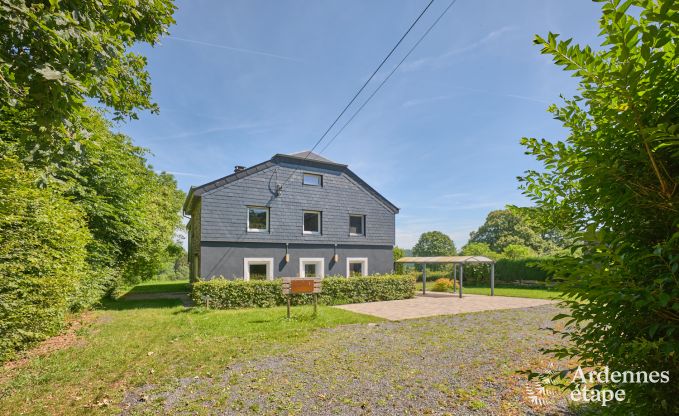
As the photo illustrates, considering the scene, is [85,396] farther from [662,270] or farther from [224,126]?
[224,126]

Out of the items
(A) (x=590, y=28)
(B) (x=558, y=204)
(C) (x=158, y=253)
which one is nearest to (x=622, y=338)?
(B) (x=558, y=204)

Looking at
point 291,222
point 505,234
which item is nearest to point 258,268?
point 291,222

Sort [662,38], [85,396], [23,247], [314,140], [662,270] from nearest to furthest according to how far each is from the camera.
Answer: [662,38] < [662,270] < [85,396] < [23,247] < [314,140]

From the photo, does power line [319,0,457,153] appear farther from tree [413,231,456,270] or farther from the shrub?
tree [413,231,456,270]

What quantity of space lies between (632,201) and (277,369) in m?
5.80

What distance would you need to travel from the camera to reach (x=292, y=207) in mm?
16828

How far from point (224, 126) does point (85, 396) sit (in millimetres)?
13455

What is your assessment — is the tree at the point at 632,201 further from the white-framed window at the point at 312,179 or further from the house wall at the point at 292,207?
the white-framed window at the point at 312,179

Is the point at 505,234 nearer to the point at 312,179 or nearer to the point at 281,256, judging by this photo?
the point at 312,179

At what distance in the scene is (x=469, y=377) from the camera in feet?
17.7

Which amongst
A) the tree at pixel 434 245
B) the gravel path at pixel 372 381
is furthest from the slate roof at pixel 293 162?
the tree at pixel 434 245

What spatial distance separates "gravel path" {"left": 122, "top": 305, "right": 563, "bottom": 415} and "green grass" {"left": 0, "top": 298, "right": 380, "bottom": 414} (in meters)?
0.53

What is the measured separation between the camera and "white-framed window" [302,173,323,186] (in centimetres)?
1752

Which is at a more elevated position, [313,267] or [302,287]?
[313,267]
